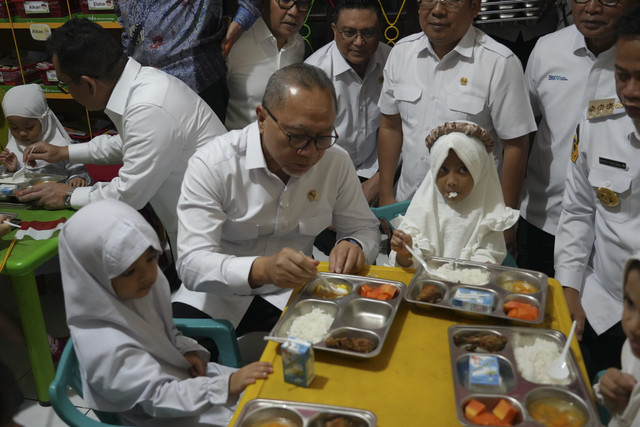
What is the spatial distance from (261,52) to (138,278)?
1.96 meters

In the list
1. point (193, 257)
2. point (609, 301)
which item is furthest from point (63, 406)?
point (609, 301)

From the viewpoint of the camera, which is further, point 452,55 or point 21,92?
point 21,92

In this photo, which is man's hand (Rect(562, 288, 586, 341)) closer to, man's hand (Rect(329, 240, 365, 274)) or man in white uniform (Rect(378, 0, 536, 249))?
man in white uniform (Rect(378, 0, 536, 249))

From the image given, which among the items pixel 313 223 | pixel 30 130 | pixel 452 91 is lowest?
pixel 30 130

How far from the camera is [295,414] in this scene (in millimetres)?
1376

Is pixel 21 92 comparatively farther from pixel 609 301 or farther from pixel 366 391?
pixel 609 301

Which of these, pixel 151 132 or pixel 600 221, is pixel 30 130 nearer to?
pixel 151 132

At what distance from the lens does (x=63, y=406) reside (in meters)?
1.60

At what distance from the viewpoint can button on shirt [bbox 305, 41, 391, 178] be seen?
3.29 m

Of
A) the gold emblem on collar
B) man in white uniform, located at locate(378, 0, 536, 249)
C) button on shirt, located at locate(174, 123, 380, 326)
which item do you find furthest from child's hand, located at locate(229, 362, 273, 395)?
man in white uniform, located at locate(378, 0, 536, 249)

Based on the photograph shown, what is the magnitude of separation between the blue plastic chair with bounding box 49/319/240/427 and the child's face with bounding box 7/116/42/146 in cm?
179

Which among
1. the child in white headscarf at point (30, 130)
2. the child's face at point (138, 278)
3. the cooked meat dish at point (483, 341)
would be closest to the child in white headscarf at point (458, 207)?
the cooked meat dish at point (483, 341)

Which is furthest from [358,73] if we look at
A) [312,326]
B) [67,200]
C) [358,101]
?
[312,326]

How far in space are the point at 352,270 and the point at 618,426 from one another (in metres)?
0.96
